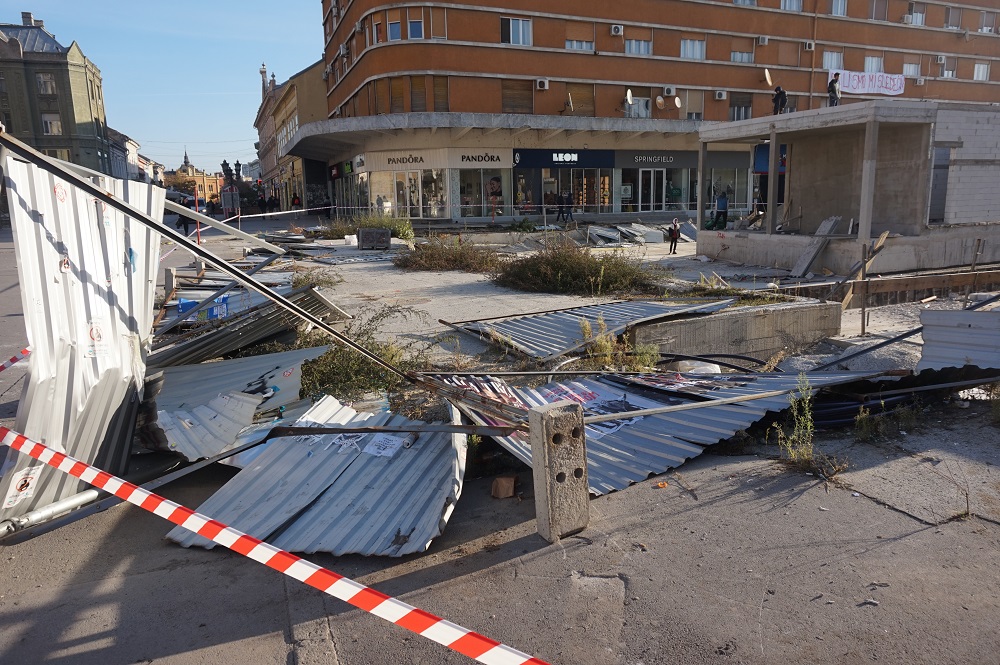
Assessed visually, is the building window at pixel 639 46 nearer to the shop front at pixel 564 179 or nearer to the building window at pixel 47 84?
the shop front at pixel 564 179

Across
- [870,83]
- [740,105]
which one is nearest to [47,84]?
[740,105]

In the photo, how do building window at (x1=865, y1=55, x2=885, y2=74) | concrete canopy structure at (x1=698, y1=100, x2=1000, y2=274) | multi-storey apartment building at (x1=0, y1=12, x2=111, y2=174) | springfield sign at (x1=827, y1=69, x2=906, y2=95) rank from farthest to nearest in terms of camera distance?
1. multi-storey apartment building at (x1=0, y1=12, x2=111, y2=174)
2. building window at (x1=865, y1=55, x2=885, y2=74)
3. springfield sign at (x1=827, y1=69, x2=906, y2=95)
4. concrete canopy structure at (x1=698, y1=100, x2=1000, y2=274)

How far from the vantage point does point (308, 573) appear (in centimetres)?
281

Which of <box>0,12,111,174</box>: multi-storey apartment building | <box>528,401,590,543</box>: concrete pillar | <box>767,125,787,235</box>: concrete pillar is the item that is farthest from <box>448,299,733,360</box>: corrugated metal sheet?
<box>0,12,111,174</box>: multi-storey apartment building

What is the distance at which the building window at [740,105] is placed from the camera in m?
38.3

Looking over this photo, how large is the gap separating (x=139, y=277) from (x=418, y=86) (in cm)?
3070

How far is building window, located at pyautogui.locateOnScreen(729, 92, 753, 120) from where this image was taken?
1508 inches

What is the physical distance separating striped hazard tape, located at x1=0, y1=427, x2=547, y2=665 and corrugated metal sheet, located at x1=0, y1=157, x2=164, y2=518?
0.54 feet

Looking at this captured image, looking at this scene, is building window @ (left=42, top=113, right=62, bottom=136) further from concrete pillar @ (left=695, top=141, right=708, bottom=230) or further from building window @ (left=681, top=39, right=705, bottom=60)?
concrete pillar @ (left=695, top=141, right=708, bottom=230)

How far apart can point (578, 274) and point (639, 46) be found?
27.4 meters

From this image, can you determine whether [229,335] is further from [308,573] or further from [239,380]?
[308,573]

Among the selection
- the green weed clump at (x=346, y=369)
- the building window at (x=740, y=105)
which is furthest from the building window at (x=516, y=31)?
the green weed clump at (x=346, y=369)

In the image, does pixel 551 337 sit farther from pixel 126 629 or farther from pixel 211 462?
pixel 126 629

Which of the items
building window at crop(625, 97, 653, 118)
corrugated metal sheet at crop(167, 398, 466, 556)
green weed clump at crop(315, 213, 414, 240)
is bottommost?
corrugated metal sheet at crop(167, 398, 466, 556)
